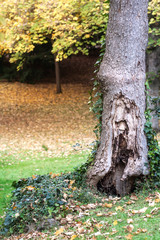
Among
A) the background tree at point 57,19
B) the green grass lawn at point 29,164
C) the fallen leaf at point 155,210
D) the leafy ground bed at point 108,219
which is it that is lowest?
the green grass lawn at point 29,164

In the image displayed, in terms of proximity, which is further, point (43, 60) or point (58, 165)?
point (43, 60)

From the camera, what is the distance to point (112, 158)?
5090 millimetres

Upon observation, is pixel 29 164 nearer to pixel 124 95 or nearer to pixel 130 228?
pixel 124 95

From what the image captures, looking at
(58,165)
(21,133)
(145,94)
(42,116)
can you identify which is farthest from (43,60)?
(145,94)

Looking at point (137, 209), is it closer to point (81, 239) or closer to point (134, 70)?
point (81, 239)

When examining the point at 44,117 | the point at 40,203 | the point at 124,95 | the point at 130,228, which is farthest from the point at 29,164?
the point at 44,117

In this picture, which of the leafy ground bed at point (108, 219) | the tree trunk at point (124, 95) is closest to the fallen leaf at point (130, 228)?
the leafy ground bed at point (108, 219)

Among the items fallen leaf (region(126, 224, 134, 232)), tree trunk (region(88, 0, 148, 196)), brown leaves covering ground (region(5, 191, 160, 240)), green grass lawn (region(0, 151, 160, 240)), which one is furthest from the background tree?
fallen leaf (region(126, 224, 134, 232))

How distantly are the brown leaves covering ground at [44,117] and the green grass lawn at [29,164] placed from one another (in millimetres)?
961

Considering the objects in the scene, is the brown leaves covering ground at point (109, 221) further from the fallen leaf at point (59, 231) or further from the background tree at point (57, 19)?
the background tree at point (57, 19)

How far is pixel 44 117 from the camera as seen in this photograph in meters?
17.1

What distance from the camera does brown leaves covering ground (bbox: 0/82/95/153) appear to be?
12.9m

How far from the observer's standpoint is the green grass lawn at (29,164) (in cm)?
820

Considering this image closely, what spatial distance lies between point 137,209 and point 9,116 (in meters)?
13.9
